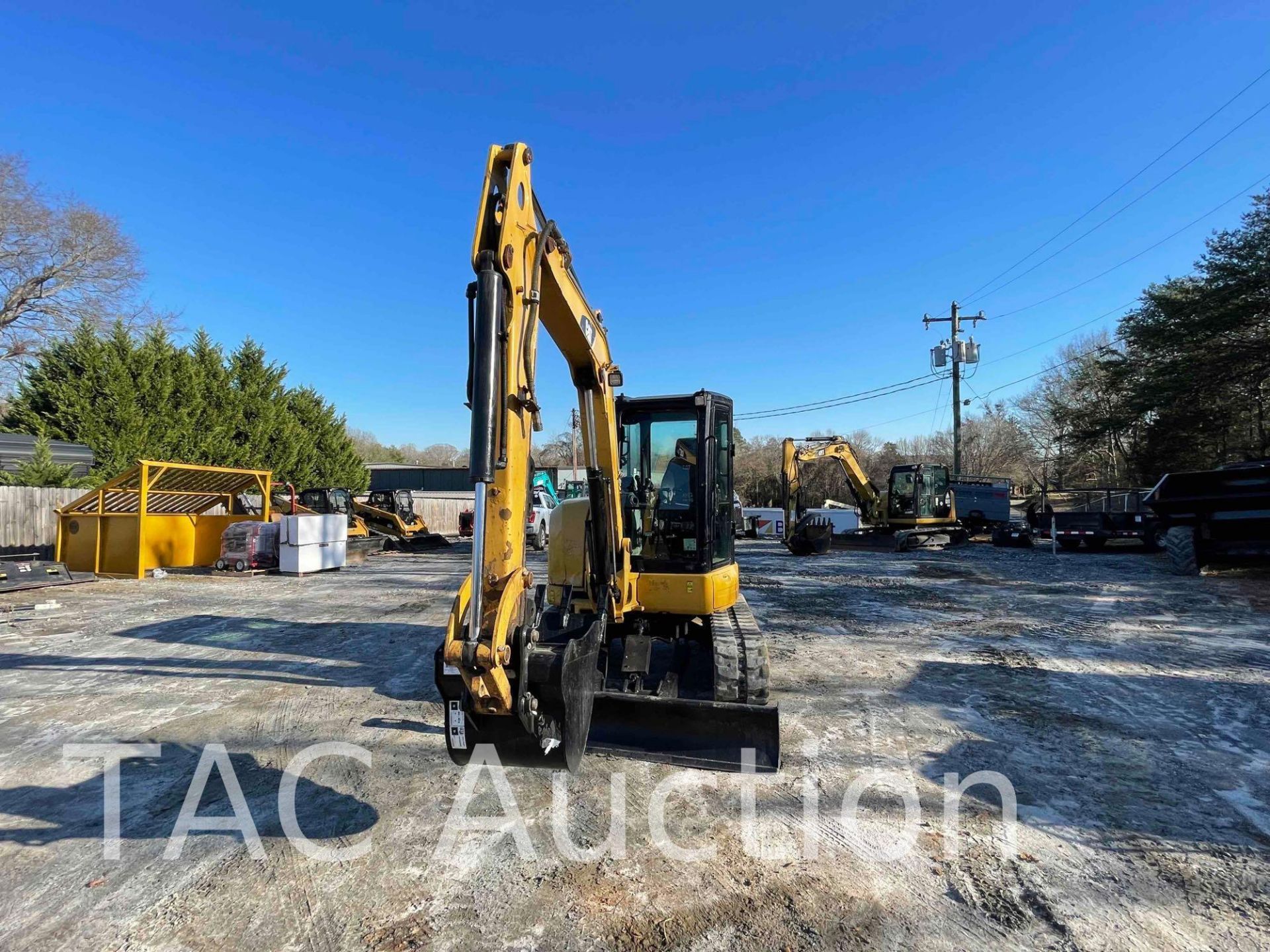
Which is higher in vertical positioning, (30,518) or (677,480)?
(677,480)

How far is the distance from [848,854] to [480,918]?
172cm

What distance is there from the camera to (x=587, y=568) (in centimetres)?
499

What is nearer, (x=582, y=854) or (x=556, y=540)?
(x=582, y=854)

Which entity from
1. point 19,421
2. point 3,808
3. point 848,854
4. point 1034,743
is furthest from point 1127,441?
point 19,421

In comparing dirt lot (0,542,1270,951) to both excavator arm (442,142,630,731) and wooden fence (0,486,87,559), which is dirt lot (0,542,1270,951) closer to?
excavator arm (442,142,630,731)

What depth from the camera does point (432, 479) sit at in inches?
1758

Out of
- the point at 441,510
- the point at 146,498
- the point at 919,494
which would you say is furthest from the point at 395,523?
the point at 919,494

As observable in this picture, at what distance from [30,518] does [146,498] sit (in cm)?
514

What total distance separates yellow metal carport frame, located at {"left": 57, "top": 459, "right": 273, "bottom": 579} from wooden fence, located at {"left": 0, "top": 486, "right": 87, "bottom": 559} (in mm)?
1805

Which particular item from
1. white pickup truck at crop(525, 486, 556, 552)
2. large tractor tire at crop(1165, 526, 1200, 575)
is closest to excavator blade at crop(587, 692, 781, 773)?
large tractor tire at crop(1165, 526, 1200, 575)

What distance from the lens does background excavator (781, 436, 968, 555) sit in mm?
18719

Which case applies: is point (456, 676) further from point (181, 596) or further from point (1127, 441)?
point (1127, 441)

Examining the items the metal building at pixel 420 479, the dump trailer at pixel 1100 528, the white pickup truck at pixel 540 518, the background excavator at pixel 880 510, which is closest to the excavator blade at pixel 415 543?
the white pickup truck at pixel 540 518

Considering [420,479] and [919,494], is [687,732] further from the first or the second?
[420,479]
